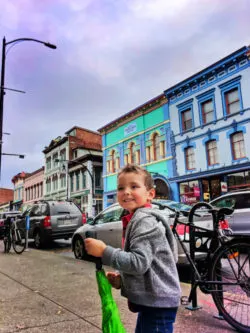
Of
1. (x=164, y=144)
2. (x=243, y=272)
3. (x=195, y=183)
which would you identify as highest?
(x=164, y=144)

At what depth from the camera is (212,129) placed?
22.2 meters

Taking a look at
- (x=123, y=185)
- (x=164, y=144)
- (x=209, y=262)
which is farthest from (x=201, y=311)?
(x=164, y=144)

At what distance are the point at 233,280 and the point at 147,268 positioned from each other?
1.94 meters

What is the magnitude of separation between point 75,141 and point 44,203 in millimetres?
35136

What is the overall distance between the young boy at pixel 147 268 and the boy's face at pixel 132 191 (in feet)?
0.19

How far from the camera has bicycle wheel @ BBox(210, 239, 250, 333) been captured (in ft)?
10.1

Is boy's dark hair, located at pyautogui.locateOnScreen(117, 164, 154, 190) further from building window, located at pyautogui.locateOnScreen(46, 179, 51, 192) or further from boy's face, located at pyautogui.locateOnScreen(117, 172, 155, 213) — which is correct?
building window, located at pyautogui.locateOnScreen(46, 179, 51, 192)

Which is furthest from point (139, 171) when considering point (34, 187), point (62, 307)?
point (34, 187)

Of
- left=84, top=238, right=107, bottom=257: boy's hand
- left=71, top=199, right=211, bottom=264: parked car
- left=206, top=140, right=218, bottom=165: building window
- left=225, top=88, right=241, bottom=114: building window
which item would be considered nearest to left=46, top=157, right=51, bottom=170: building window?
left=206, top=140, right=218, bottom=165: building window

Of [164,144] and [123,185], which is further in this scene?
[164,144]

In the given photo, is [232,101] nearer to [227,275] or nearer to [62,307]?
[227,275]

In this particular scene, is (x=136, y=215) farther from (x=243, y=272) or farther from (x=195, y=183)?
(x=195, y=183)

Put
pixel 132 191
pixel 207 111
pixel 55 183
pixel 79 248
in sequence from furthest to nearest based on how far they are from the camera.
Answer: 1. pixel 55 183
2. pixel 207 111
3. pixel 79 248
4. pixel 132 191

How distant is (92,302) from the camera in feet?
12.8
